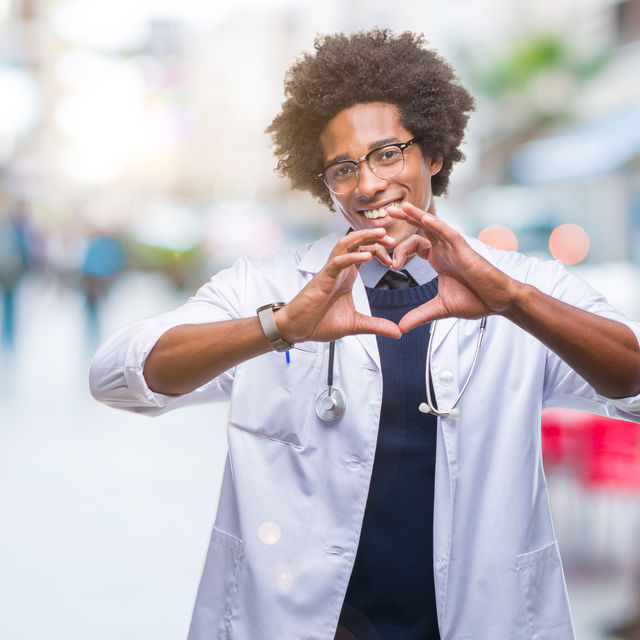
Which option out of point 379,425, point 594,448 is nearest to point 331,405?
point 379,425

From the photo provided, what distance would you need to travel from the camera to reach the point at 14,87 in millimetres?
33594

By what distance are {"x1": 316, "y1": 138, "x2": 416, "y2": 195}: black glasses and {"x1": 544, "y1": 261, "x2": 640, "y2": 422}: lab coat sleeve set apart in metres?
0.41

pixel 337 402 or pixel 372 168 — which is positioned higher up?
pixel 372 168

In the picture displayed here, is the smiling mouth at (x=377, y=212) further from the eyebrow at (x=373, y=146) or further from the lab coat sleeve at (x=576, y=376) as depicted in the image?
the lab coat sleeve at (x=576, y=376)

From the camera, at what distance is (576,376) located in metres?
1.92

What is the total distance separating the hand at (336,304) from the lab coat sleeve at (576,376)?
44 centimetres

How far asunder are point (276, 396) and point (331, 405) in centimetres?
13

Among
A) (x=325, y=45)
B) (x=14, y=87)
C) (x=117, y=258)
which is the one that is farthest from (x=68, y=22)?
(x=325, y=45)

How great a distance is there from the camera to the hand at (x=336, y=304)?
1640 mm

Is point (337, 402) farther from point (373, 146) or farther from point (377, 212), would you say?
point (373, 146)

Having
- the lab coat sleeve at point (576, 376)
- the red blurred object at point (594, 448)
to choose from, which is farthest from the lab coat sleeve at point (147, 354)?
the red blurred object at point (594, 448)

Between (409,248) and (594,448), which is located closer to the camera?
(409,248)

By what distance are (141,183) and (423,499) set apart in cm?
5444

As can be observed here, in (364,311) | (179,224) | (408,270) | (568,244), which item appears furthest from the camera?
(179,224)
